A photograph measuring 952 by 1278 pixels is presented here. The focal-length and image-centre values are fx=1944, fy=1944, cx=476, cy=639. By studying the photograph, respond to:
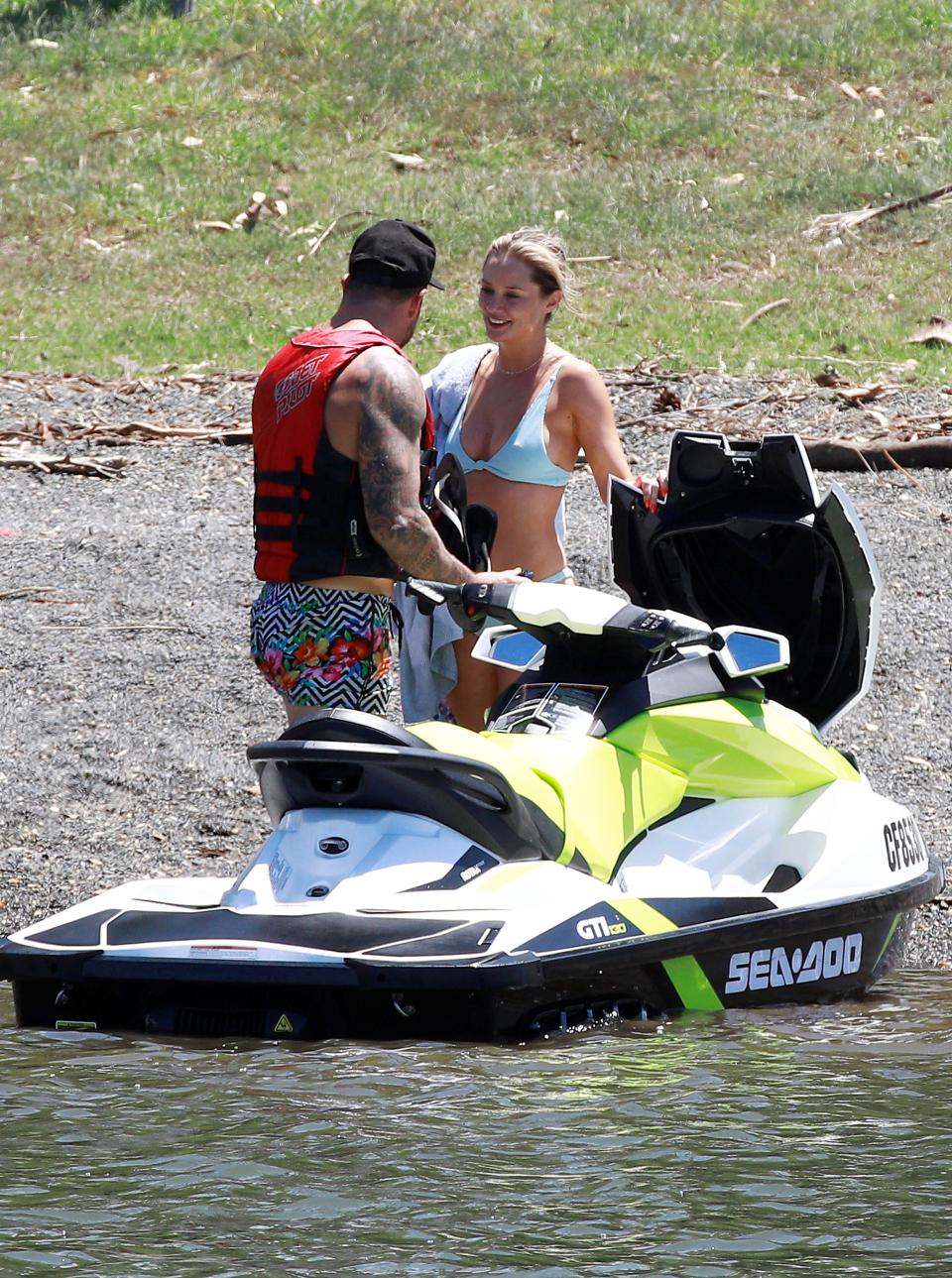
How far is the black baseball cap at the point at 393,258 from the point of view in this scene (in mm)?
5359

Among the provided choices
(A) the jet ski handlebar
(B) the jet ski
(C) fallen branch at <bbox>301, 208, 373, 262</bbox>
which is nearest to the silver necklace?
(B) the jet ski

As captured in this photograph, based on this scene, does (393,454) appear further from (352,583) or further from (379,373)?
(352,583)

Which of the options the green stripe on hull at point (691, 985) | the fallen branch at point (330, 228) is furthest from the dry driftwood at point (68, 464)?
the green stripe on hull at point (691, 985)

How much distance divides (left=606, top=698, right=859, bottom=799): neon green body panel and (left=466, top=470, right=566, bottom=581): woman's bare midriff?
3.92 ft

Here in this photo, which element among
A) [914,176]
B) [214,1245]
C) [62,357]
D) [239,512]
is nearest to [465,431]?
[214,1245]

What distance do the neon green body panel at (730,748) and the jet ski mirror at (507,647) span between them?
49cm

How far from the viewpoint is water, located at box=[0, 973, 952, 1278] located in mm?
3443

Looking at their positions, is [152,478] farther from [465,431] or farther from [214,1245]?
[214,1245]

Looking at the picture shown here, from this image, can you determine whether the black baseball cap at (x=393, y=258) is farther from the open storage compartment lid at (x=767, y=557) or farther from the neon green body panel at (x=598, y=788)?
the neon green body panel at (x=598, y=788)

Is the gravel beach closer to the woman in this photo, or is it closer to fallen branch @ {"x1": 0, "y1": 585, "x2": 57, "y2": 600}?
fallen branch @ {"x1": 0, "y1": 585, "x2": 57, "y2": 600}

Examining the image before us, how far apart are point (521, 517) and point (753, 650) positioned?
1298 millimetres

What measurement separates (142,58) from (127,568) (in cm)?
1476

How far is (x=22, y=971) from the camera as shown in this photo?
453 centimetres

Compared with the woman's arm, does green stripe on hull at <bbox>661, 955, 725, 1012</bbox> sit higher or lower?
lower
